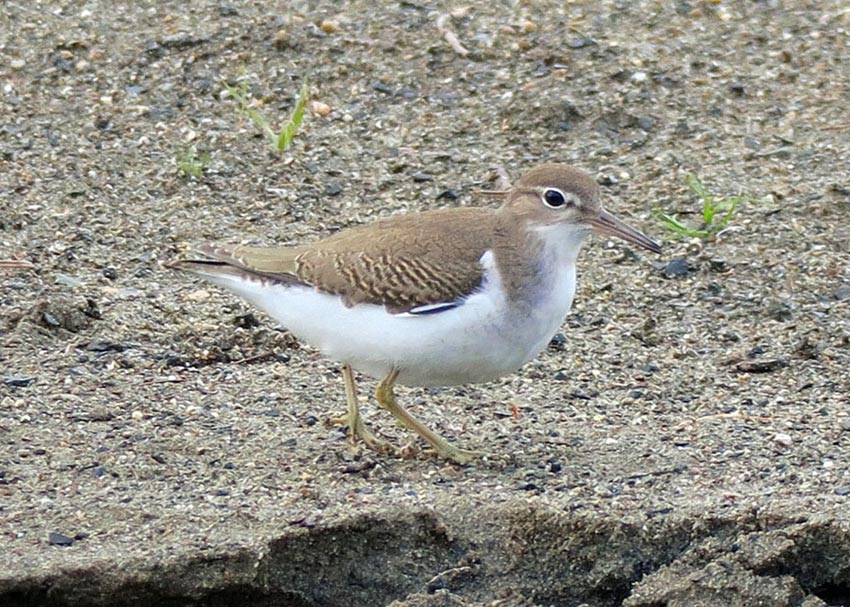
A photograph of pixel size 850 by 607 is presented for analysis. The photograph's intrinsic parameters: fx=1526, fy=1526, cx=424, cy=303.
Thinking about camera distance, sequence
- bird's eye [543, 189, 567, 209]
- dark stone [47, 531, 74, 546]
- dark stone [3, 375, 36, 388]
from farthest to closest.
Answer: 1. dark stone [3, 375, 36, 388]
2. bird's eye [543, 189, 567, 209]
3. dark stone [47, 531, 74, 546]

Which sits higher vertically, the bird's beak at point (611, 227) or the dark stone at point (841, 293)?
the bird's beak at point (611, 227)

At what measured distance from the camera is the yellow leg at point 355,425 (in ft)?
18.1

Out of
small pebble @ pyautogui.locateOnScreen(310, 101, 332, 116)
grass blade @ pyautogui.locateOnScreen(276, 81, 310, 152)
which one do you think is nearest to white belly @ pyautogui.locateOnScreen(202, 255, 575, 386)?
grass blade @ pyautogui.locateOnScreen(276, 81, 310, 152)

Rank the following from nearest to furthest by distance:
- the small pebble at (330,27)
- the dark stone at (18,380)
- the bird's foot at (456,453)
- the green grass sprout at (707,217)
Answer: the bird's foot at (456,453) < the dark stone at (18,380) < the green grass sprout at (707,217) < the small pebble at (330,27)

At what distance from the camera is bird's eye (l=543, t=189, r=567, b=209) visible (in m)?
5.50

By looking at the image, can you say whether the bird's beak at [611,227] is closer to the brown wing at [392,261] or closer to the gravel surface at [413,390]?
the brown wing at [392,261]

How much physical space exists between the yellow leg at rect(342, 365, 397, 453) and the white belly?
154 millimetres

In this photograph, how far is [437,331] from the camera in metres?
5.16

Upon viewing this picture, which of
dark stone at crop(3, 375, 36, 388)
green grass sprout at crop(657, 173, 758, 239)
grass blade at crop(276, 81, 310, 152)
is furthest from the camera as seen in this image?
grass blade at crop(276, 81, 310, 152)

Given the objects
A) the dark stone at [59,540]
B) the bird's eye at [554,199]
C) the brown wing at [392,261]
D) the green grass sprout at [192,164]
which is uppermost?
the bird's eye at [554,199]

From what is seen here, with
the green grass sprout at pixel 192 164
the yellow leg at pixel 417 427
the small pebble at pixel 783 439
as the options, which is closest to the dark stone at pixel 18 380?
the yellow leg at pixel 417 427

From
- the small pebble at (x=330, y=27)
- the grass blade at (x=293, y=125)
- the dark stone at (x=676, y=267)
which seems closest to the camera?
the dark stone at (x=676, y=267)

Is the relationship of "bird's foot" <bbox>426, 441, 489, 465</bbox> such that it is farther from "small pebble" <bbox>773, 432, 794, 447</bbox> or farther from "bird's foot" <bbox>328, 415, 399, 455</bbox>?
"small pebble" <bbox>773, 432, 794, 447</bbox>

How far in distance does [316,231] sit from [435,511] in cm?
259
